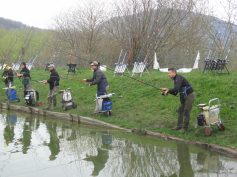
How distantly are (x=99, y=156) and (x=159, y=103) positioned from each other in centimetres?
601

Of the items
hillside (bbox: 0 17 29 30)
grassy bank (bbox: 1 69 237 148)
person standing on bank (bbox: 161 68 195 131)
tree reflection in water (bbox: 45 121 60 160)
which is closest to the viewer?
tree reflection in water (bbox: 45 121 60 160)

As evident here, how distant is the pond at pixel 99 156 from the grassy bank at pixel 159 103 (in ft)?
2.54

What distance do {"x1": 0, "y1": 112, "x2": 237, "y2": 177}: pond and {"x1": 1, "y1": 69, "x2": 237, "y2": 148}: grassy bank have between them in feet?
2.54

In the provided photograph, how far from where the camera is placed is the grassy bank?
12180 millimetres

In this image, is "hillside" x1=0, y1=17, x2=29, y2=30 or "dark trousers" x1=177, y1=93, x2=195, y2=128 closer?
"dark trousers" x1=177, y1=93, x2=195, y2=128

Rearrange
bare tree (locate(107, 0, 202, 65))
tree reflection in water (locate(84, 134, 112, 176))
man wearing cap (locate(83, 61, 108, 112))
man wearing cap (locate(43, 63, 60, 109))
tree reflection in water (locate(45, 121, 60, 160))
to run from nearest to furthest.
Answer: tree reflection in water (locate(84, 134, 112, 176)), tree reflection in water (locate(45, 121, 60, 160)), man wearing cap (locate(83, 61, 108, 112)), man wearing cap (locate(43, 63, 60, 109)), bare tree (locate(107, 0, 202, 65))

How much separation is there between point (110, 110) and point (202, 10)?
23.1 m

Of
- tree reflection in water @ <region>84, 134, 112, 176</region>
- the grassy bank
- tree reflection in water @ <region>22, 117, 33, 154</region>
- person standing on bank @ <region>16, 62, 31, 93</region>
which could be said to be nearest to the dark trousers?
the grassy bank

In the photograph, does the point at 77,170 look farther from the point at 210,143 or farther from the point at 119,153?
the point at 210,143

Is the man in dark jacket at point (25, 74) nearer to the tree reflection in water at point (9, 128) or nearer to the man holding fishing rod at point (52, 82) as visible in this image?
the man holding fishing rod at point (52, 82)

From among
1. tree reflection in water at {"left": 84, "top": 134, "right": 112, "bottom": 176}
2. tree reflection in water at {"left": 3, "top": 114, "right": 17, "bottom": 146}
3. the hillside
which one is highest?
the hillside

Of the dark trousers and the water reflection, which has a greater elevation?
the dark trousers

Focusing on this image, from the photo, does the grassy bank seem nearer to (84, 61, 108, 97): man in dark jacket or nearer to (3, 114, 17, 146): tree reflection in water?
(84, 61, 108, 97): man in dark jacket

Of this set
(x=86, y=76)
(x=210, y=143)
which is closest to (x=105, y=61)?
(x=86, y=76)
